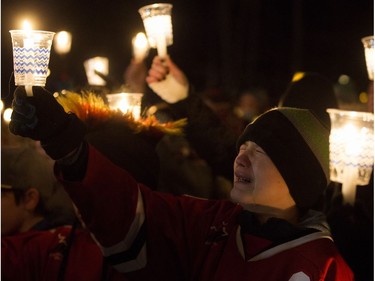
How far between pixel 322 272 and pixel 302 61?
18603 mm

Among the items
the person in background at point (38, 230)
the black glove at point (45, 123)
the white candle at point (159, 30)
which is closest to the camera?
the black glove at point (45, 123)

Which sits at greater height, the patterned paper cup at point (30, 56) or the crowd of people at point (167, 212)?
the patterned paper cup at point (30, 56)

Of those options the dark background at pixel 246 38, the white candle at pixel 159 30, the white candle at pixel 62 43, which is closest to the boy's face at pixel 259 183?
the white candle at pixel 159 30

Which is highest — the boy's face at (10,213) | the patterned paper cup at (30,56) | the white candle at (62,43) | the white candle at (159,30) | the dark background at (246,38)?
the patterned paper cup at (30,56)

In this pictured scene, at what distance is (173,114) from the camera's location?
4582mm

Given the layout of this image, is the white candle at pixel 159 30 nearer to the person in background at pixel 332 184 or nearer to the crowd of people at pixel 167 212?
the person in background at pixel 332 184

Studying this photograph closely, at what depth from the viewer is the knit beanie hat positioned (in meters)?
2.98

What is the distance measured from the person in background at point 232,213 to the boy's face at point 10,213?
3.98 feet

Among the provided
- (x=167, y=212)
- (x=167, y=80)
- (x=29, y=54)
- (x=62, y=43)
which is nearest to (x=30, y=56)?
(x=29, y=54)

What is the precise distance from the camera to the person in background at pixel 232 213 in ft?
8.99

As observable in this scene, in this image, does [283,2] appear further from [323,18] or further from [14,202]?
[14,202]

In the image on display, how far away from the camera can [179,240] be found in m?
3.15

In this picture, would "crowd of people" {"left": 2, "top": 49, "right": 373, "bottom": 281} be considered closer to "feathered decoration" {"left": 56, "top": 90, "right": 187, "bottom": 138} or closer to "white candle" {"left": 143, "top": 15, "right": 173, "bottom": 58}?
"feathered decoration" {"left": 56, "top": 90, "right": 187, "bottom": 138}

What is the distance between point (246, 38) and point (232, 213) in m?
15.7
